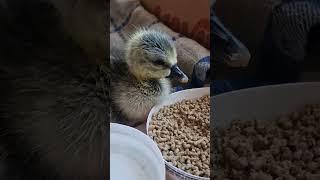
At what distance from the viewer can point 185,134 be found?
1326 millimetres

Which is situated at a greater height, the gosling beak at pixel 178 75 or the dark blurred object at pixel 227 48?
the dark blurred object at pixel 227 48

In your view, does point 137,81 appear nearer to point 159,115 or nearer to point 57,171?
point 159,115

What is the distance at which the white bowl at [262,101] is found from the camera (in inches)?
52.6

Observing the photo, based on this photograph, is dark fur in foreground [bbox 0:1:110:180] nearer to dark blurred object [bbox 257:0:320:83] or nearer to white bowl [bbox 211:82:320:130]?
white bowl [bbox 211:82:320:130]

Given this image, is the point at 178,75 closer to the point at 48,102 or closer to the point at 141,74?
the point at 141,74

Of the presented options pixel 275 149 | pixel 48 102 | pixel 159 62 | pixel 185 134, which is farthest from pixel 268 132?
pixel 48 102

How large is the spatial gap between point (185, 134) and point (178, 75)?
6.4 inches

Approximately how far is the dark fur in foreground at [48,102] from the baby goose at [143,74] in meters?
0.04

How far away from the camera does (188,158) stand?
1.31 meters

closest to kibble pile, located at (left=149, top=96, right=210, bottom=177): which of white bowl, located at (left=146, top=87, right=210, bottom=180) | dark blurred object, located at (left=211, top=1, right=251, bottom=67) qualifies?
white bowl, located at (left=146, top=87, right=210, bottom=180)

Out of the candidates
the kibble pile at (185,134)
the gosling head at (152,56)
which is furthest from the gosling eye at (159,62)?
the kibble pile at (185,134)

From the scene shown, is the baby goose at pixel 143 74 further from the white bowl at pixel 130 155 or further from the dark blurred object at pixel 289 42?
the dark blurred object at pixel 289 42

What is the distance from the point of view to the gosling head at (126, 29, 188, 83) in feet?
4.30

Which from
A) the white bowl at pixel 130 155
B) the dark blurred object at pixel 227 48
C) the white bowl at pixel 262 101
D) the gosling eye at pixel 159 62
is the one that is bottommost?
the white bowl at pixel 130 155
